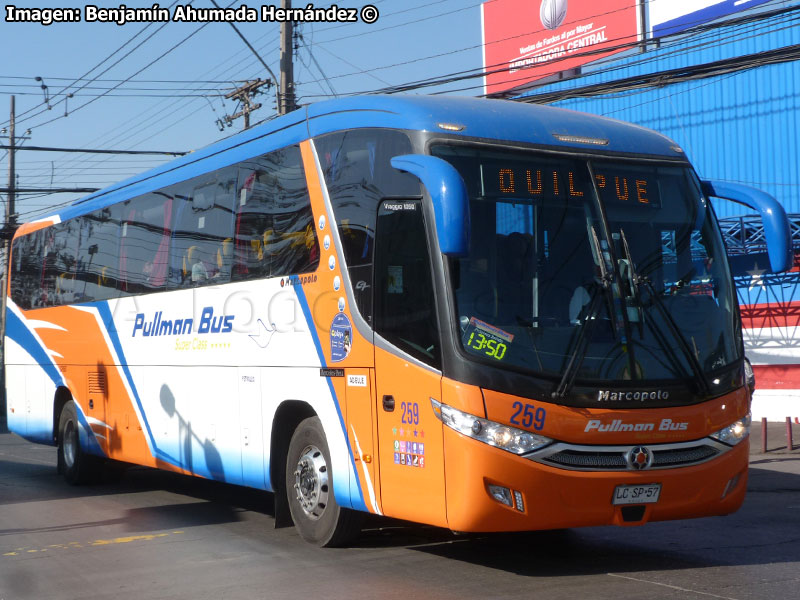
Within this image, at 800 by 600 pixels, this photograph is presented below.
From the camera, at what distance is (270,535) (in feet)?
31.9

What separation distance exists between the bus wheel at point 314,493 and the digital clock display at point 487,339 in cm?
211

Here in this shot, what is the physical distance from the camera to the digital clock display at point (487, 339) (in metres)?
7.15

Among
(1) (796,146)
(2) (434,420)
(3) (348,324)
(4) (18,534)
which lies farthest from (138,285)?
(1) (796,146)

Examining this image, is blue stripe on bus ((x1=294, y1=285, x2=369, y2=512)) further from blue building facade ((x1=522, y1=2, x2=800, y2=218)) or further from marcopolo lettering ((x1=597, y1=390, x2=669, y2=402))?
blue building facade ((x1=522, y1=2, x2=800, y2=218))

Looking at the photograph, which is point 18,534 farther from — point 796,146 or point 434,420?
point 796,146

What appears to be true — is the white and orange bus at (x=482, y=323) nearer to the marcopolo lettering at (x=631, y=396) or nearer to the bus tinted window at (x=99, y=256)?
the marcopolo lettering at (x=631, y=396)

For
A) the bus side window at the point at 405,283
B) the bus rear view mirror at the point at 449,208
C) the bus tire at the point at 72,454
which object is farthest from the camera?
the bus tire at the point at 72,454


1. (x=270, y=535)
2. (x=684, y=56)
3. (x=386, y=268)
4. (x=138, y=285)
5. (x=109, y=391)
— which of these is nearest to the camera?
(x=386, y=268)

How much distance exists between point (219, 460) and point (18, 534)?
200 cm

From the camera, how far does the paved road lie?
7184mm

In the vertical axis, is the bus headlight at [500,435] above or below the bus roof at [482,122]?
below

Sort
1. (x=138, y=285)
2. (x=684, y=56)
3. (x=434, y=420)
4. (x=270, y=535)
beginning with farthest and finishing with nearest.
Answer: (x=684, y=56) → (x=138, y=285) → (x=270, y=535) → (x=434, y=420)

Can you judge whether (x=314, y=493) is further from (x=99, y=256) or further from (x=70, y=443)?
(x=70, y=443)

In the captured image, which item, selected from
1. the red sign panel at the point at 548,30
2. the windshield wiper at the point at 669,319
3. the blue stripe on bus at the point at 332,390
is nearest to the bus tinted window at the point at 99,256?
the blue stripe on bus at the point at 332,390
